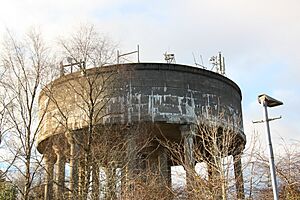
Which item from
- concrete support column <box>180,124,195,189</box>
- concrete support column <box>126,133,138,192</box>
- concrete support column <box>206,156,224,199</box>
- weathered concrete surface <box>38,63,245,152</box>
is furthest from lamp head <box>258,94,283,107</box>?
concrete support column <box>126,133,138,192</box>

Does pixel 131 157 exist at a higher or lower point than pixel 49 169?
higher

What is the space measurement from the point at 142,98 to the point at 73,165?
320 centimetres

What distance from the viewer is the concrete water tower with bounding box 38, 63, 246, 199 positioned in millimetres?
17297

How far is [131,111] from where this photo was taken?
56.6 ft

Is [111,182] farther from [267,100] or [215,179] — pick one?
[267,100]

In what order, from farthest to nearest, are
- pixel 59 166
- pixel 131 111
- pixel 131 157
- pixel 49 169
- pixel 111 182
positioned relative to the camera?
pixel 59 166 → pixel 49 169 → pixel 131 157 → pixel 131 111 → pixel 111 182

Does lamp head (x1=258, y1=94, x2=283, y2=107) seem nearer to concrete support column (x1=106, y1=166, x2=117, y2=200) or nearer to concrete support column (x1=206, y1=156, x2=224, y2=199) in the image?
concrete support column (x1=206, y1=156, x2=224, y2=199)

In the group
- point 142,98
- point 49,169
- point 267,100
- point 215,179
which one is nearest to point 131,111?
point 142,98

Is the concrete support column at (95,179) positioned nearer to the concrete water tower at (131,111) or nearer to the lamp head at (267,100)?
the concrete water tower at (131,111)

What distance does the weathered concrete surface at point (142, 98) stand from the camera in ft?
56.9

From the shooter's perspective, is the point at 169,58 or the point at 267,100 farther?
the point at 169,58

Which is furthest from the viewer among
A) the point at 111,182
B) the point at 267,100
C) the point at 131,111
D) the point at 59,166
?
the point at 59,166

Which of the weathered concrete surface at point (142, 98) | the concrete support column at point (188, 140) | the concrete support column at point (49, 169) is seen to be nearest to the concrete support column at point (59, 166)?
the concrete support column at point (49, 169)

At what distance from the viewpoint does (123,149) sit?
18.0m
